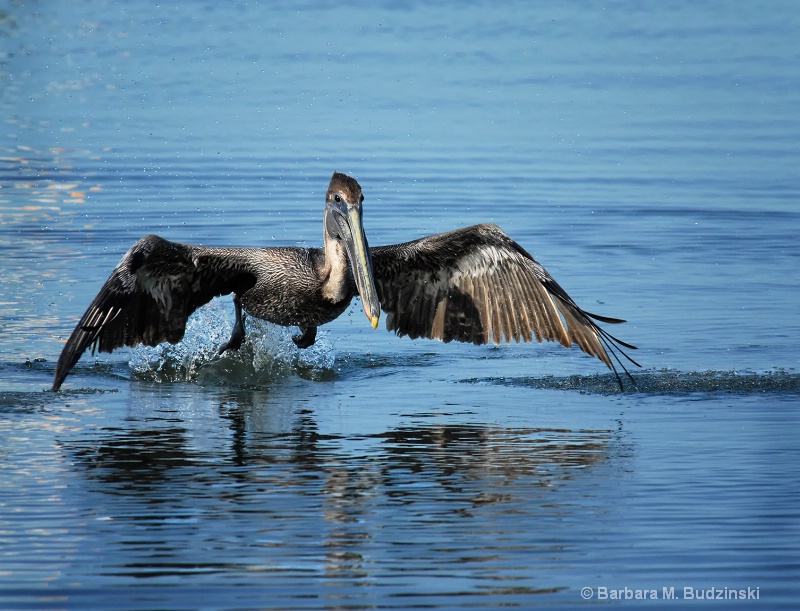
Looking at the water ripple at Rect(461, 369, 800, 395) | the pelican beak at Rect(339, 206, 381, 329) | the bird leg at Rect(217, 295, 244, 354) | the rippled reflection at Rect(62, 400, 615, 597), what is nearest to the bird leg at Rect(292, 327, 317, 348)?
the bird leg at Rect(217, 295, 244, 354)

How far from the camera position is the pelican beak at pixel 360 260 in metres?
8.59

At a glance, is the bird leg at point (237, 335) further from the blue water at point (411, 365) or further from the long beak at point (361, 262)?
the long beak at point (361, 262)

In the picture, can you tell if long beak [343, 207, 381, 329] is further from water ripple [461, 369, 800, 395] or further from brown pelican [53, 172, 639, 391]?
water ripple [461, 369, 800, 395]

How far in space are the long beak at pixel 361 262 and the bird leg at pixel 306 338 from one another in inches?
32.2

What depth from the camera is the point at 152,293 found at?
347 inches

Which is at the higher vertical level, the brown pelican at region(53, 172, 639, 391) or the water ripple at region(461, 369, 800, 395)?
the brown pelican at region(53, 172, 639, 391)

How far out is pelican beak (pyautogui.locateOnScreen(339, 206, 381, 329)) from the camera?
859cm

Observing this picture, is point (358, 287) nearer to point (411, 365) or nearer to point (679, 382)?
point (411, 365)

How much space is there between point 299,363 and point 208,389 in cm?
80

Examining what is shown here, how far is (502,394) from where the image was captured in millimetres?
9180

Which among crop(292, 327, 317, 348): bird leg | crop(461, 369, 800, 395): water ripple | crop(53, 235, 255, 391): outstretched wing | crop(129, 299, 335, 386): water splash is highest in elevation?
crop(53, 235, 255, 391): outstretched wing

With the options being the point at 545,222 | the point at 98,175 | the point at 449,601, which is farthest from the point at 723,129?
the point at 449,601

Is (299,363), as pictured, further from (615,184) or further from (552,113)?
(552,113)

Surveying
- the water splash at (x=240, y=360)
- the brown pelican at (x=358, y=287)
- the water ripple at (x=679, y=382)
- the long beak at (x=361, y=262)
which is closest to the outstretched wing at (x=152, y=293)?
the brown pelican at (x=358, y=287)
